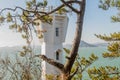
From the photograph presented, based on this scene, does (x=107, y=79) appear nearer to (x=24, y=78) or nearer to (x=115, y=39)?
(x=115, y=39)

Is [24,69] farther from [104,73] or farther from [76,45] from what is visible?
[104,73]

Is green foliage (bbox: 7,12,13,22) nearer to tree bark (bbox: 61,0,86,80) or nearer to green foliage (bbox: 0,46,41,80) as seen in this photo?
tree bark (bbox: 61,0,86,80)

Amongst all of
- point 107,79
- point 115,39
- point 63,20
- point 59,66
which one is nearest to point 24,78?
point 59,66

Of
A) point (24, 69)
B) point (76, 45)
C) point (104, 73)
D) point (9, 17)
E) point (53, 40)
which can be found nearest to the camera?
point (24, 69)

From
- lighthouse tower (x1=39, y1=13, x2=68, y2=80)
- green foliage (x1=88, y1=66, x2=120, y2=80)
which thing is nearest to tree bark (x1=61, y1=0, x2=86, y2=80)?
green foliage (x1=88, y1=66, x2=120, y2=80)

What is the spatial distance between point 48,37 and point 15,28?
1252 cm

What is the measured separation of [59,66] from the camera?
3889mm

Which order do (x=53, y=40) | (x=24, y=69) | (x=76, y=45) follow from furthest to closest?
1. (x=53, y=40)
2. (x=76, y=45)
3. (x=24, y=69)

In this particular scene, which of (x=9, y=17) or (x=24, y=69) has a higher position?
(x=9, y=17)

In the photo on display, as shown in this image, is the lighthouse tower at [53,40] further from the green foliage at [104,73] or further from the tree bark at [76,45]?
the tree bark at [76,45]

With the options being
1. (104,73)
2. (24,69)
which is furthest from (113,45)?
(24,69)

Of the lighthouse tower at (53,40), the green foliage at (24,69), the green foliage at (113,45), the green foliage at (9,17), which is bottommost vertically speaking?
the lighthouse tower at (53,40)

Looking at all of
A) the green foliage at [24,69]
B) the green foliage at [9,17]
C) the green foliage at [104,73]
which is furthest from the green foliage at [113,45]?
the green foliage at [24,69]

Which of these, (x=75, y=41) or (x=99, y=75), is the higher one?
(x=75, y=41)
